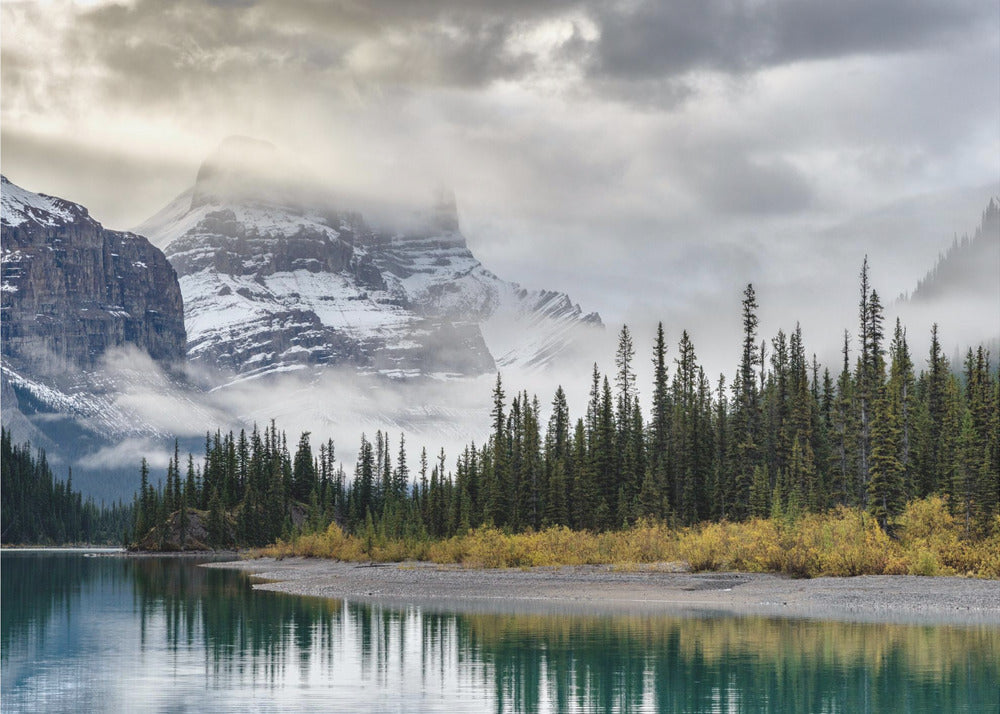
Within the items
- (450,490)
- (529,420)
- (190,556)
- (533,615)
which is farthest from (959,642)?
(190,556)

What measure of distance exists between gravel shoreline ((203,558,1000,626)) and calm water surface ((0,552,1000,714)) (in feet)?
17.0

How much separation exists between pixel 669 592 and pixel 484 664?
32.9m

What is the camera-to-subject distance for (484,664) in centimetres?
4397

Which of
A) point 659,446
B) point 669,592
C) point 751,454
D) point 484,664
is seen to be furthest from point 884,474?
point 484,664

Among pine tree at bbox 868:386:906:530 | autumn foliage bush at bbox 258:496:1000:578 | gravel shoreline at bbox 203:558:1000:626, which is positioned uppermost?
pine tree at bbox 868:386:906:530

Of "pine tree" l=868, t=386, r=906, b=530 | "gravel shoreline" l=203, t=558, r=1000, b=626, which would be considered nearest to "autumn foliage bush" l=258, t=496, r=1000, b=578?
"pine tree" l=868, t=386, r=906, b=530

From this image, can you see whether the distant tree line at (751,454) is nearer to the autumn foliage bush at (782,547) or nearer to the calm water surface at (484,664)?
the autumn foliage bush at (782,547)

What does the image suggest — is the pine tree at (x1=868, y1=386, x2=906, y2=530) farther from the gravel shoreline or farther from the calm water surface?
the calm water surface

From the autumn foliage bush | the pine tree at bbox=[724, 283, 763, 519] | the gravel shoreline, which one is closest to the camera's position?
the gravel shoreline

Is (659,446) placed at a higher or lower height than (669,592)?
higher

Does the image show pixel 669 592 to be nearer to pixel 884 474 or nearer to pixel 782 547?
pixel 782 547

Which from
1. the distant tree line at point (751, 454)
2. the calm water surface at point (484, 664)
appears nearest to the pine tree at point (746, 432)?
the distant tree line at point (751, 454)

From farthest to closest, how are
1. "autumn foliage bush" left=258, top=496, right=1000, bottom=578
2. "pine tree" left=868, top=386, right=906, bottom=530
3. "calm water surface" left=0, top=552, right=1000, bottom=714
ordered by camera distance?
"pine tree" left=868, top=386, right=906, bottom=530, "autumn foliage bush" left=258, top=496, right=1000, bottom=578, "calm water surface" left=0, top=552, right=1000, bottom=714

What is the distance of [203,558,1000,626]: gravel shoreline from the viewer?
6200 cm
